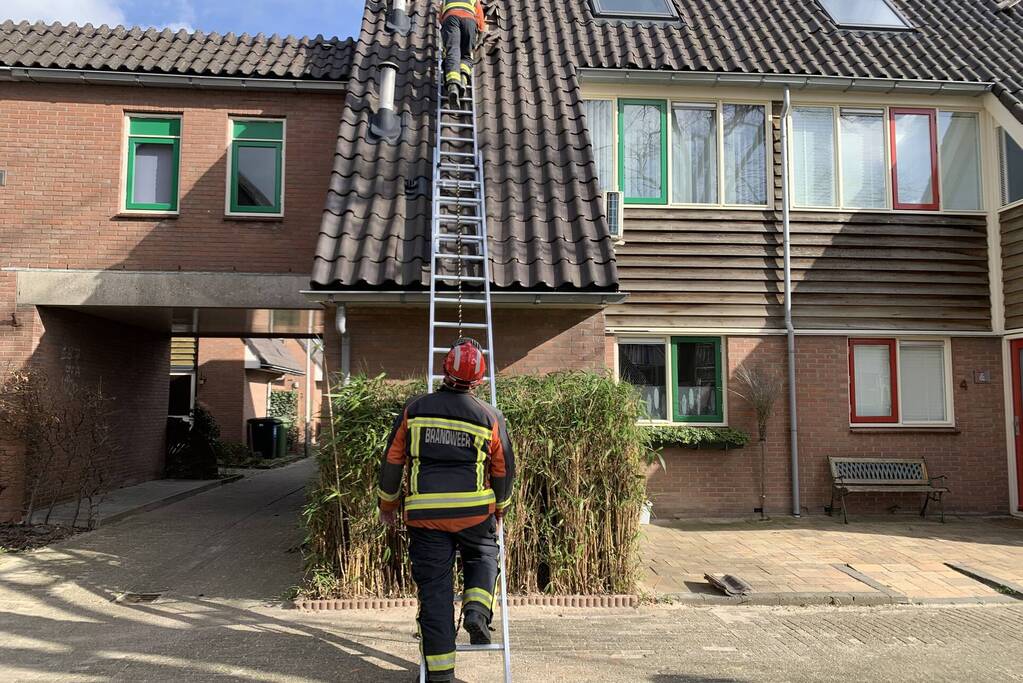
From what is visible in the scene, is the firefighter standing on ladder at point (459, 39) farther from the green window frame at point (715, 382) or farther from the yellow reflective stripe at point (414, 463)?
the yellow reflective stripe at point (414, 463)

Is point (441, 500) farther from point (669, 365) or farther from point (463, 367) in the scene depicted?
point (669, 365)

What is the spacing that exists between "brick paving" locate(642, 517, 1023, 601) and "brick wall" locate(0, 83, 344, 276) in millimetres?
5895

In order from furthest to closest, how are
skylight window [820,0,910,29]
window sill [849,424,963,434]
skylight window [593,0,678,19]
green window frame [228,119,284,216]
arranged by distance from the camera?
skylight window [820,0,910,29], skylight window [593,0,678,19], window sill [849,424,963,434], green window frame [228,119,284,216]

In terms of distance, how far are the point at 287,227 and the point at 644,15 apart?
6477 millimetres

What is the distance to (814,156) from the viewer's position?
35.3 ft

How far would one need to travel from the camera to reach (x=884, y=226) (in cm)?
1052

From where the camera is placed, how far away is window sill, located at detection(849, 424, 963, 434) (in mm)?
10172

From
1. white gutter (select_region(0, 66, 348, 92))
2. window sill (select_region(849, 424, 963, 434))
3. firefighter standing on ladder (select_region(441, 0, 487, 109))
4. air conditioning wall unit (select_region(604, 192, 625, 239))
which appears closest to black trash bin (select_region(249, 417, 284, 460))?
white gutter (select_region(0, 66, 348, 92))

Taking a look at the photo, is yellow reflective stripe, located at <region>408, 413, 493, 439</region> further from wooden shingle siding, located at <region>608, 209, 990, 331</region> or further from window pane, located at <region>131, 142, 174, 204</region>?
window pane, located at <region>131, 142, 174, 204</region>

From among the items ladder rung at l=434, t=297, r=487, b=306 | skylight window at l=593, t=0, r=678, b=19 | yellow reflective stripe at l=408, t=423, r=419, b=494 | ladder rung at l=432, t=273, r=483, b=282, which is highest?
skylight window at l=593, t=0, r=678, b=19

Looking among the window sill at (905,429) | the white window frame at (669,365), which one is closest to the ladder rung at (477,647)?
the white window frame at (669,365)

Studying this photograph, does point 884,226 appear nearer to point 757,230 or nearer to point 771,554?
point 757,230

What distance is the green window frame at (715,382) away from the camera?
10.1 meters

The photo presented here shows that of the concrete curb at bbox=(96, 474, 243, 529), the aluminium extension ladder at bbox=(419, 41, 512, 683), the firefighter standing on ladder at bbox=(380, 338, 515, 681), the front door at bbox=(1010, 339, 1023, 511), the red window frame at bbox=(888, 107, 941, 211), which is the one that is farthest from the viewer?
the red window frame at bbox=(888, 107, 941, 211)
